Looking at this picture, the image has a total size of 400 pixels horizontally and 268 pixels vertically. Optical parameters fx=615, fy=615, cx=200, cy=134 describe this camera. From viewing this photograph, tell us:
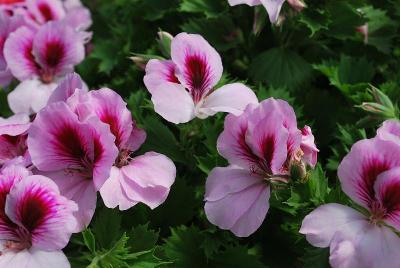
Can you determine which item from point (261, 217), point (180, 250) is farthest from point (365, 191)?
point (180, 250)

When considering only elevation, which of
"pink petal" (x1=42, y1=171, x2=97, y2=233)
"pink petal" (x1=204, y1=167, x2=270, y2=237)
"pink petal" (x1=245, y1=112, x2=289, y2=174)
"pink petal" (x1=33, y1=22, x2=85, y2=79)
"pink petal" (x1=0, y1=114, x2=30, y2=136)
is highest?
"pink petal" (x1=245, y1=112, x2=289, y2=174)

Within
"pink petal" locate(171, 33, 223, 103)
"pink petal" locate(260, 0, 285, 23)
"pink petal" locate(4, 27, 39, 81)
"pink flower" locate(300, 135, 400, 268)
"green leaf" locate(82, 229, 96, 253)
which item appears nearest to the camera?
"pink flower" locate(300, 135, 400, 268)

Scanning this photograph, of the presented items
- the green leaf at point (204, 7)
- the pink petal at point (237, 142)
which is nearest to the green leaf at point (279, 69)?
the green leaf at point (204, 7)

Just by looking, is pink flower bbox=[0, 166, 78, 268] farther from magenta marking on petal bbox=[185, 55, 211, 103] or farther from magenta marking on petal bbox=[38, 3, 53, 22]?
magenta marking on petal bbox=[38, 3, 53, 22]

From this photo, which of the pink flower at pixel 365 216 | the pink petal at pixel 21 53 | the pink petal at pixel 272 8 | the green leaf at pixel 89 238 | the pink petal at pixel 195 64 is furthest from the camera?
the pink petal at pixel 21 53

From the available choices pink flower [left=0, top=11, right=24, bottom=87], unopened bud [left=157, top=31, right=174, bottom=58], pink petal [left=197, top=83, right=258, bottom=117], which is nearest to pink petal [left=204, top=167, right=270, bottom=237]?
pink petal [left=197, top=83, right=258, bottom=117]

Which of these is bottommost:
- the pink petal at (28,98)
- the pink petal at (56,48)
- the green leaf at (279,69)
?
the pink petal at (28,98)

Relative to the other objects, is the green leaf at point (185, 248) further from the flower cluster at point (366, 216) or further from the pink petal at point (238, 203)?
the flower cluster at point (366, 216)
